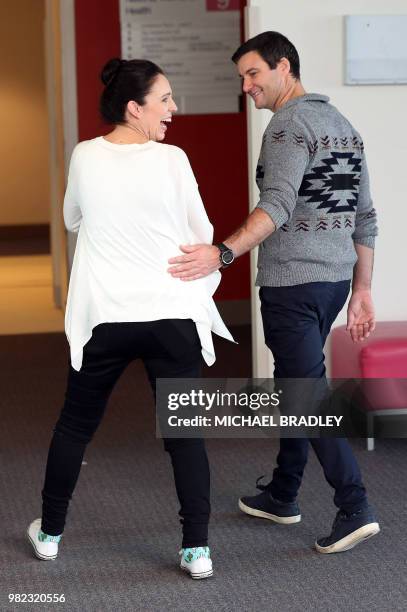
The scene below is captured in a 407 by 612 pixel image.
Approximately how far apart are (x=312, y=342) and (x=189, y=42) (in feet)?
15.6

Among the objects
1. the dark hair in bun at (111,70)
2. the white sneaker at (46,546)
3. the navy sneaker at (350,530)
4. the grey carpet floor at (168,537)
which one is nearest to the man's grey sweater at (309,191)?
the dark hair in bun at (111,70)

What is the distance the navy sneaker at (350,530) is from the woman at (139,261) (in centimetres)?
43

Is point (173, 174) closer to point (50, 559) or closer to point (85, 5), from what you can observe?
point (50, 559)

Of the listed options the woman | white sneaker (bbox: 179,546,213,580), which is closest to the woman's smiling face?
the woman

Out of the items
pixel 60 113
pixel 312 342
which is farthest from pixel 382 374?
pixel 60 113

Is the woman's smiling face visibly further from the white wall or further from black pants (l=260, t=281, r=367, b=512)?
the white wall

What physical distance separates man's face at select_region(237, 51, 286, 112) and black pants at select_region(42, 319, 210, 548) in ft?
2.51

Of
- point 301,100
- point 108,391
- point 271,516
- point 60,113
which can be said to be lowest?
point 271,516

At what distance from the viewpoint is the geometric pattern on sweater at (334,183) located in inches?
123

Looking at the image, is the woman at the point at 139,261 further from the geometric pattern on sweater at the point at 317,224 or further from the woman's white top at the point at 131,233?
the geometric pattern on sweater at the point at 317,224

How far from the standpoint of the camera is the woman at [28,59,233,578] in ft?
9.32

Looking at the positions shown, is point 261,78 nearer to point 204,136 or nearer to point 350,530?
point 350,530

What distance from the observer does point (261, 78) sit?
3217 millimetres

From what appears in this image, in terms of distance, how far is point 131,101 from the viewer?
9.42 feet
